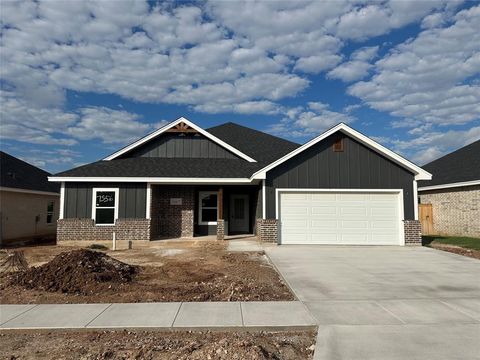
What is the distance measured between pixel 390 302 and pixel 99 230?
13387 mm

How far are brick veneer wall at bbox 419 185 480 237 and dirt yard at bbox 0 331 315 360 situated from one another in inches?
694

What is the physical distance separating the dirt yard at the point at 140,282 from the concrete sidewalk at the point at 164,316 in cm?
48

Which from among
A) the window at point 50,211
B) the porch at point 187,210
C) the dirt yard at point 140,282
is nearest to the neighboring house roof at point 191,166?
the porch at point 187,210

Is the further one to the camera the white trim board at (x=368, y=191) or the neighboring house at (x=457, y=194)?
the neighboring house at (x=457, y=194)

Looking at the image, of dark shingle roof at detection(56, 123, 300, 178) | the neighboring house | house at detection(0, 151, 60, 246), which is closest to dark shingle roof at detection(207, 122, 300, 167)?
dark shingle roof at detection(56, 123, 300, 178)

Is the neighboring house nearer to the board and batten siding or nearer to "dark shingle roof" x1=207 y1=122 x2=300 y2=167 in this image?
"dark shingle roof" x1=207 y1=122 x2=300 y2=167

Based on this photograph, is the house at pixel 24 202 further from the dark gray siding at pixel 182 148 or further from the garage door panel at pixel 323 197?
the garage door panel at pixel 323 197

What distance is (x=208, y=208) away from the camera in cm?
1930

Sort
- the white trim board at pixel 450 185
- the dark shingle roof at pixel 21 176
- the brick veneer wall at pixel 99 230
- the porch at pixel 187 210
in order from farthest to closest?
the dark shingle roof at pixel 21 176, the white trim board at pixel 450 185, the porch at pixel 187 210, the brick veneer wall at pixel 99 230

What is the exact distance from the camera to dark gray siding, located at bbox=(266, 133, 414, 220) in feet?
52.5

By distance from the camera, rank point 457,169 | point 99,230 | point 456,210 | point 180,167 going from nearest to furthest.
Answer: point 99,230 → point 180,167 → point 456,210 → point 457,169

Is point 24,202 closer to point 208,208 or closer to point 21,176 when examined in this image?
point 21,176

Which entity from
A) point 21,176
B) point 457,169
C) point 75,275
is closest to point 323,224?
point 75,275

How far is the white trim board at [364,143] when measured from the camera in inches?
615
